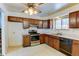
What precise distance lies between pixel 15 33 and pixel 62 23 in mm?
2177

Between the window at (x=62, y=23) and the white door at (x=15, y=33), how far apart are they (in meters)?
1.72

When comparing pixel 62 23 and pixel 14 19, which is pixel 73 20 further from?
pixel 14 19

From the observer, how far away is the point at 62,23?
12.1ft

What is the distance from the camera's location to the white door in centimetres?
385

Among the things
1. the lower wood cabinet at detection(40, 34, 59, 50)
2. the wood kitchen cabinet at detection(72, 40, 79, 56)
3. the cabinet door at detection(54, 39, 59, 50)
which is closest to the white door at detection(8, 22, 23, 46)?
the lower wood cabinet at detection(40, 34, 59, 50)

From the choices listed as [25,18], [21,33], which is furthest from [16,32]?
[25,18]

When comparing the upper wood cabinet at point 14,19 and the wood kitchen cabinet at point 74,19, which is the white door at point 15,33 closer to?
the upper wood cabinet at point 14,19

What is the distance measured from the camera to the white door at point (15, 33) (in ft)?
12.6

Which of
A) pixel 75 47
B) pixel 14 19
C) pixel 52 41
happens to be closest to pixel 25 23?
pixel 14 19

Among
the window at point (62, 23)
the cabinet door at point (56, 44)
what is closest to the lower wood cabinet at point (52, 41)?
the cabinet door at point (56, 44)

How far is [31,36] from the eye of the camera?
413cm

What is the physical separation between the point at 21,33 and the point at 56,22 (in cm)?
177

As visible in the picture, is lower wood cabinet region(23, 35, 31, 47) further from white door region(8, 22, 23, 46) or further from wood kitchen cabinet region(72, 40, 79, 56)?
wood kitchen cabinet region(72, 40, 79, 56)

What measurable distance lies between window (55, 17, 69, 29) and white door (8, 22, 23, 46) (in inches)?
67.9
